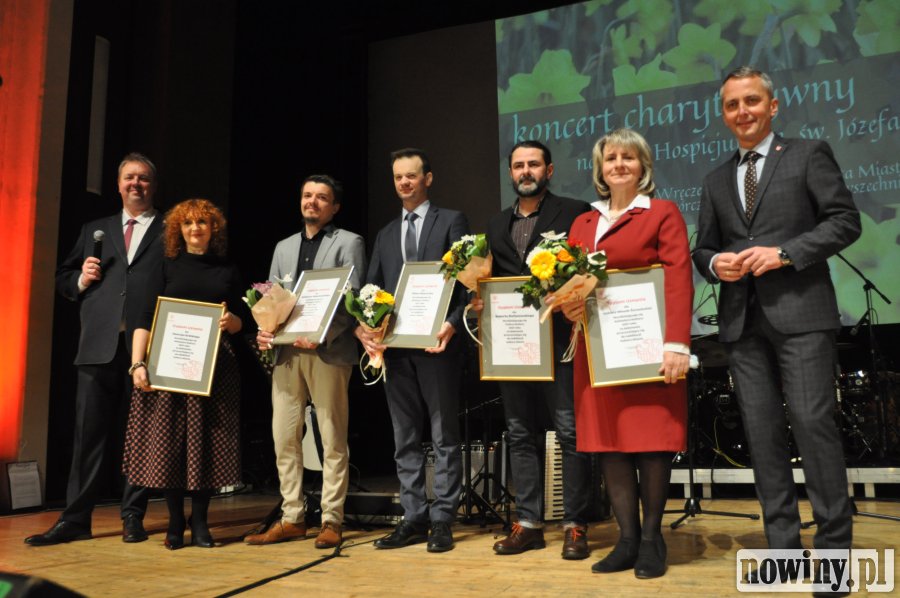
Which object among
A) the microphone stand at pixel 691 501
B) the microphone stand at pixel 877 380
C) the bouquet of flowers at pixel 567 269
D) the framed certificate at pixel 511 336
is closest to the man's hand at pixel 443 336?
the framed certificate at pixel 511 336

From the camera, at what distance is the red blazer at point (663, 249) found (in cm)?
244

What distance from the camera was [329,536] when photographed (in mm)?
3164

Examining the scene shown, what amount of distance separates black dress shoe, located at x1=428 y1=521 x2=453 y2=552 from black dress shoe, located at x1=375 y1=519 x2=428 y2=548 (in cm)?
12

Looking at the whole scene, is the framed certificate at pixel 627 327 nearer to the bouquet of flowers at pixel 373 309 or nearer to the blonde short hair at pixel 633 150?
the blonde short hair at pixel 633 150

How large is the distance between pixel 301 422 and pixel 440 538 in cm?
84

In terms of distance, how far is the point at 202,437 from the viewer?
10.7ft

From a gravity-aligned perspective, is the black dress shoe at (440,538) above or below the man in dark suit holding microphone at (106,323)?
below

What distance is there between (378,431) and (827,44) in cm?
512

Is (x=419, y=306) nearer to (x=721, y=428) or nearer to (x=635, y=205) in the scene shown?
(x=635, y=205)

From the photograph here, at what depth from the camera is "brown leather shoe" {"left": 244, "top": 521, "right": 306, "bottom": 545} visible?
10.7ft

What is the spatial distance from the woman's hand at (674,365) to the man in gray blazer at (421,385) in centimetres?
99

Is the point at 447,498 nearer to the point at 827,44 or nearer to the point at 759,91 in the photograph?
the point at 759,91

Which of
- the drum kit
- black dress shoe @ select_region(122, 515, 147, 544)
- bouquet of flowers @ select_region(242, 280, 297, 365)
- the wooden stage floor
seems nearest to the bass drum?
the drum kit

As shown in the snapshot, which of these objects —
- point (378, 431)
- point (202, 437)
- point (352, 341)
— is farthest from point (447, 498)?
point (378, 431)
